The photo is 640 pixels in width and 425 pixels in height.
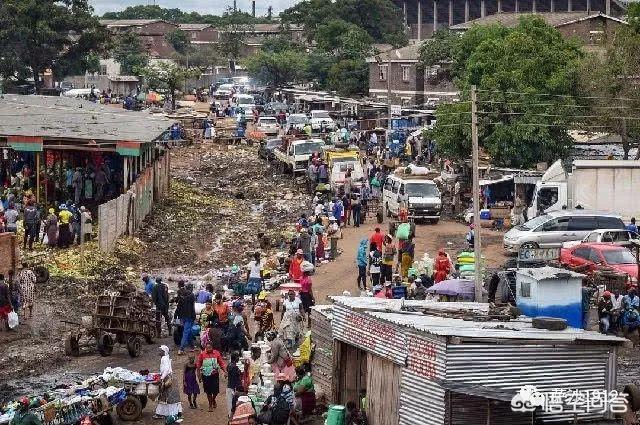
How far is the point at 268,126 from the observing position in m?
68.1

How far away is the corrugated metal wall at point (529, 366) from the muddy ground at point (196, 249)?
5.08 meters

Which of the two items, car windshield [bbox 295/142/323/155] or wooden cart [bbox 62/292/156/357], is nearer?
wooden cart [bbox 62/292/156/357]

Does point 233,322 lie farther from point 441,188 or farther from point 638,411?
point 441,188

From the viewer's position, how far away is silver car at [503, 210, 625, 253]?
34375mm

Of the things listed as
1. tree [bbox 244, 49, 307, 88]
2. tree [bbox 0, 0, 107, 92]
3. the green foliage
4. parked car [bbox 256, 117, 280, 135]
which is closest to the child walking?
parked car [bbox 256, 117, 280, 135]

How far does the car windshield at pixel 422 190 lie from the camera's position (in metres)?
41.0

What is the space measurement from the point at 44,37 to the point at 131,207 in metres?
47.9

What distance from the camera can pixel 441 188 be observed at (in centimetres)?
4431

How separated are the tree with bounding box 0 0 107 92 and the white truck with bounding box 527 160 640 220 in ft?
168

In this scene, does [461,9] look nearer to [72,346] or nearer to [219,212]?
[219,212]

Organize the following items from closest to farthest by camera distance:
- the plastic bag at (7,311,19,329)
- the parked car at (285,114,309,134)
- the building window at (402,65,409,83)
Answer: the plastic bag at (7,311,19,329) → the parked car at (285,114,309,134) → the building window at (402,65,409,83)

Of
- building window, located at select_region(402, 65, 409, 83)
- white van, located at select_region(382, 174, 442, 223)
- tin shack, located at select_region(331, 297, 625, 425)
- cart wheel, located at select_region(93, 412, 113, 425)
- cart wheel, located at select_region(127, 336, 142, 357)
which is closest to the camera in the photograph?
tin shack, located at select_region(331, 297, 625, 425)

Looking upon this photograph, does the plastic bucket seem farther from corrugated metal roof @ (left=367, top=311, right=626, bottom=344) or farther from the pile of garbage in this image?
the pile of garbage

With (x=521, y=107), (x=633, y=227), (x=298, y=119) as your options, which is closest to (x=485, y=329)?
(x=633, y=227)
